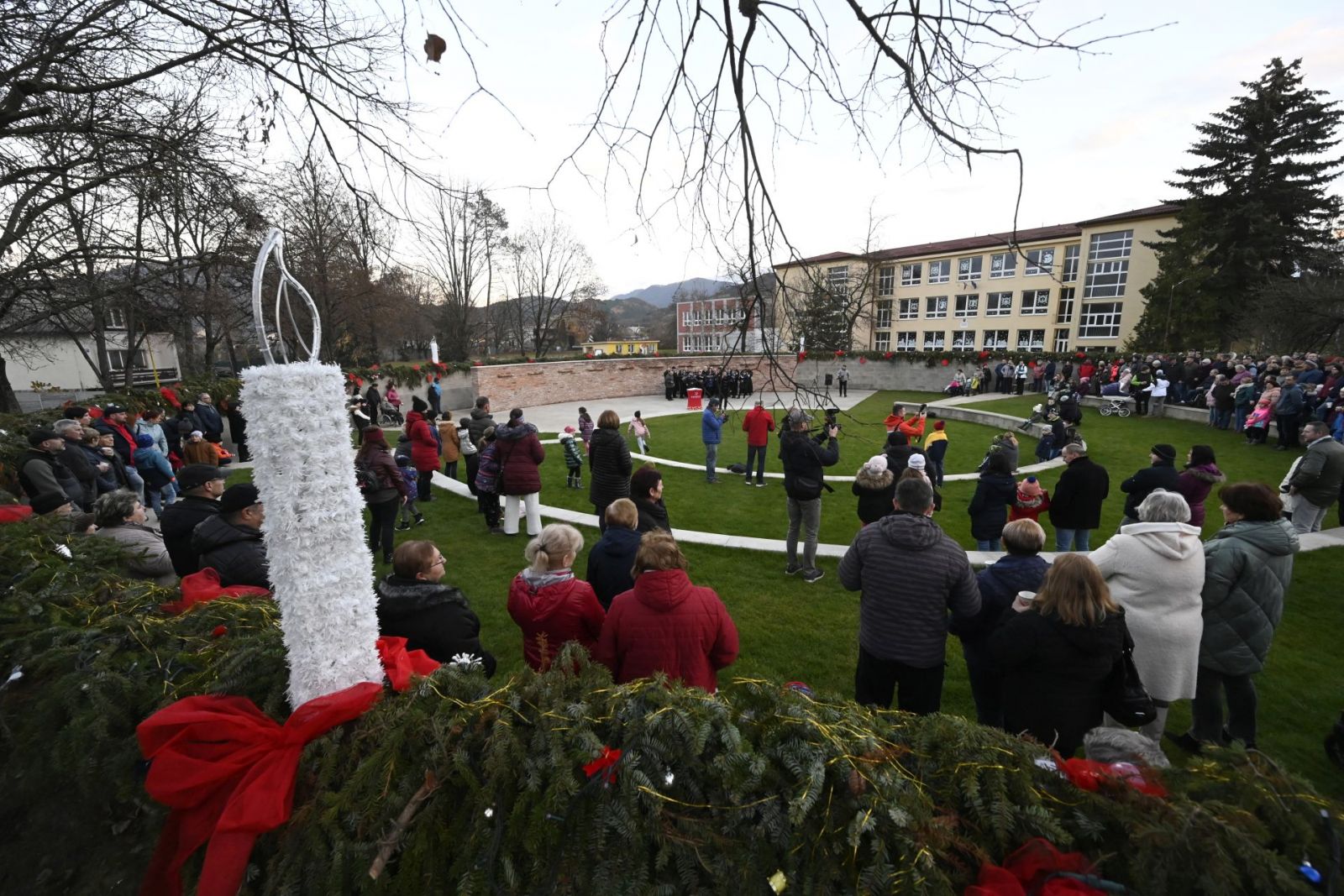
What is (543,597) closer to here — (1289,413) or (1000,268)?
(1289,413)

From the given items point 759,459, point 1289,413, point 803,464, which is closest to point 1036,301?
point 1289,413

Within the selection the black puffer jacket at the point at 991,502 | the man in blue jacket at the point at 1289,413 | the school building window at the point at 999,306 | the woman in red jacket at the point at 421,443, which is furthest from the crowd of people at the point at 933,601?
the school building window at the point at 999,306

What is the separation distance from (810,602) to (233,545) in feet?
15.4

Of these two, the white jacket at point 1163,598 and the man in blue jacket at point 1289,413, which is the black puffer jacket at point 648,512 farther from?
the man in blue jacket at point 1289,413

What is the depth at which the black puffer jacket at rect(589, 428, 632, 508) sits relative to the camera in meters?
6.66

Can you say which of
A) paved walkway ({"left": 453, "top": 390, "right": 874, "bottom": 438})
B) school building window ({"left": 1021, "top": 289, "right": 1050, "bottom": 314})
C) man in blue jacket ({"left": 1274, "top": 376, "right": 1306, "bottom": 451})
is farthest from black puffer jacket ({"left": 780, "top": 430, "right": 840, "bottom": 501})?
school building window ({"left": 1021, "top": 289, "right": 1050, "bottom": 314})

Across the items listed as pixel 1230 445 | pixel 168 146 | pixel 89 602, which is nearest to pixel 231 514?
pixel 89 602

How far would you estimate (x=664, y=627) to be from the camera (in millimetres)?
2635

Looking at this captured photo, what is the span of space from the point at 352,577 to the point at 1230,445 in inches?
648

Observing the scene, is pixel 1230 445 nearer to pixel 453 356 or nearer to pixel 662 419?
pixel 662 419

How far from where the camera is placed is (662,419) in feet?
63.1

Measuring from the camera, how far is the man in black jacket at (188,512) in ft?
13.7

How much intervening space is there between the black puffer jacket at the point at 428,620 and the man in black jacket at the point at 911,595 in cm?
204

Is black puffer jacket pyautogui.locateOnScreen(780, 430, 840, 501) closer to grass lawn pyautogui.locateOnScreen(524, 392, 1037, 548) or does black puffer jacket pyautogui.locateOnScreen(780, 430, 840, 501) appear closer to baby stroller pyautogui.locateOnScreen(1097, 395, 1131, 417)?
grass lawn pyautogui.locateOnScreen(524, 392, 1037, 548)
